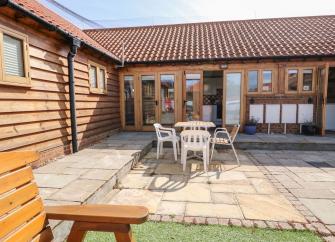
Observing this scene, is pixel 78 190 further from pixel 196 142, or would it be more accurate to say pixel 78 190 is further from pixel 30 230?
pixel 196 142

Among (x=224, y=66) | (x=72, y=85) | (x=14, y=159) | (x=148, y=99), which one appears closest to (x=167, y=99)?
(x=148, y=99)

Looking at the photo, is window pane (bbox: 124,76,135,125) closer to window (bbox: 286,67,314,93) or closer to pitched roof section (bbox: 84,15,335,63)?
pitched roof section (bbox: 84,15,335,63)

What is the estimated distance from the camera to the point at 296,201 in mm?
3010

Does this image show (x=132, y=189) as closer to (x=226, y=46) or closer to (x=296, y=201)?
(x=296, y=201)

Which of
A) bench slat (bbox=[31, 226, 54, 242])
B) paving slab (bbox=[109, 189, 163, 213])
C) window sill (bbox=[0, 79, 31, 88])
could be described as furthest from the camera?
window sill (bbox=[0, 79, 31, 88])

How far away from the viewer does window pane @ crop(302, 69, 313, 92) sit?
24.4ft

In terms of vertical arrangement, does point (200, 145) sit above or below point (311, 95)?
below

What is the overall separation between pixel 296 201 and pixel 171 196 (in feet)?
5.63

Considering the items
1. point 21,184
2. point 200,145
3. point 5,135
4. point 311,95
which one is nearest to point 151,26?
point 311,95

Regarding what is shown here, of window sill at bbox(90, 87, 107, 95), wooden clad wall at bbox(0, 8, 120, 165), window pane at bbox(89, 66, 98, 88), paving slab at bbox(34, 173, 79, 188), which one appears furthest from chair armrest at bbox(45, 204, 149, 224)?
window pane at bbox(89, 66, 98, 88)

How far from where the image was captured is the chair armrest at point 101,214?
1.21 m

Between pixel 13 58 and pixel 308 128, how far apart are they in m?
8.12

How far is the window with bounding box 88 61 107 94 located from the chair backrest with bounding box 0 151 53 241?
493cm

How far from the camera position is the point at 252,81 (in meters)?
7.66
